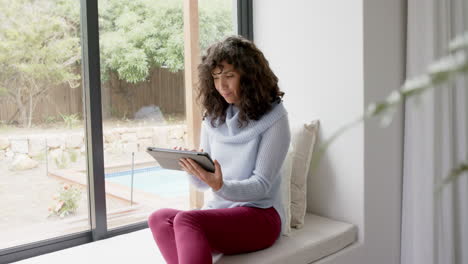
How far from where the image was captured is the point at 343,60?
2.22m

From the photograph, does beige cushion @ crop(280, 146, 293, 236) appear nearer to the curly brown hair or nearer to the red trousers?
the red trousers

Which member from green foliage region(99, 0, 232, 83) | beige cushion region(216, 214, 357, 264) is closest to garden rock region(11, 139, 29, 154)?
green foliage region(99, 0, 232, 83)

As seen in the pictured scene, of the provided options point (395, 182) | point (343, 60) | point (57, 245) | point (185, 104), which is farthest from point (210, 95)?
point (395, 182)

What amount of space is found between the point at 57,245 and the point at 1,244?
24 centimetres

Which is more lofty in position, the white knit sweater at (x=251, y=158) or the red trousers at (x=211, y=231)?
the white knit sweater at (x=251, y=158)

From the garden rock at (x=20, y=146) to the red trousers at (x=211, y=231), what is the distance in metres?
0.66

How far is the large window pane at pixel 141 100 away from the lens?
2.14m

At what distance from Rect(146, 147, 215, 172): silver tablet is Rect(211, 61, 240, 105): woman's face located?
1.22 feet

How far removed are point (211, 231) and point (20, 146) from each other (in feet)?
3.05

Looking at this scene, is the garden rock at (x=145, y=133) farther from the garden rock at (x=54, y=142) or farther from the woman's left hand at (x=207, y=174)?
the woman's left hand at (x=207, y=174)

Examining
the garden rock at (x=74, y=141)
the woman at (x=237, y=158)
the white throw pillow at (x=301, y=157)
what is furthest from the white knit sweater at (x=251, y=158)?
the garden rock at (x=74, y=141)

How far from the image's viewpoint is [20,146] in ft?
6.19

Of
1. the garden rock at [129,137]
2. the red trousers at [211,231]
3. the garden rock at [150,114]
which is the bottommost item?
the red trousers at [211,231]

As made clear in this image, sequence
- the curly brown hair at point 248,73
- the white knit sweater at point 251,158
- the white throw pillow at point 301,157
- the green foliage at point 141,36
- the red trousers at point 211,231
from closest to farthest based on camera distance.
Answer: the red trousers at point 211,231 → the white knit sweater at point 251,158 → the curly brown hair at point 248,73 → the green foliage at point 141,36 → the white throw pillow at point 301,157
